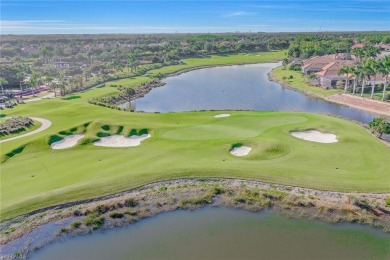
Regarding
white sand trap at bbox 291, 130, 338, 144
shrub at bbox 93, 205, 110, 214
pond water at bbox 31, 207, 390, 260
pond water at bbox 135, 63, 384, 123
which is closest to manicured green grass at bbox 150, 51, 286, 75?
pond water at bbox 135, 63, 384, 123

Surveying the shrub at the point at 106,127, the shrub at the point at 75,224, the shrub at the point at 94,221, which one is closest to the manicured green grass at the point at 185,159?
the shrub at the point at 106,127

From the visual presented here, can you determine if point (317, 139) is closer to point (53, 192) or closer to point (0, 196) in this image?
point (53, 192)

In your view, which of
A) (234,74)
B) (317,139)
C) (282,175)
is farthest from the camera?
(234,74)

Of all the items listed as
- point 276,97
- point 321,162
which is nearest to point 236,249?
point 321,162

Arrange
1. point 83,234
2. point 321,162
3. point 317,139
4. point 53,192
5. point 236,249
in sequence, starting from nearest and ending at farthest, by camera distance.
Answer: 1. point 236,249
2. point 83,234
3. point 53,192
4. point 321,162
5. point 317,139

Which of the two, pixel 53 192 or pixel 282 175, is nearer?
pixel 53 192

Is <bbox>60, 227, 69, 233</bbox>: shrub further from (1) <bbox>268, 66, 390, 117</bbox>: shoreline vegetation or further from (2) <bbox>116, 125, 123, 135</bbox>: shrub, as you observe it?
(1) <bbox>268, 66, 390, 117</bbox>: shoreline vegetation
